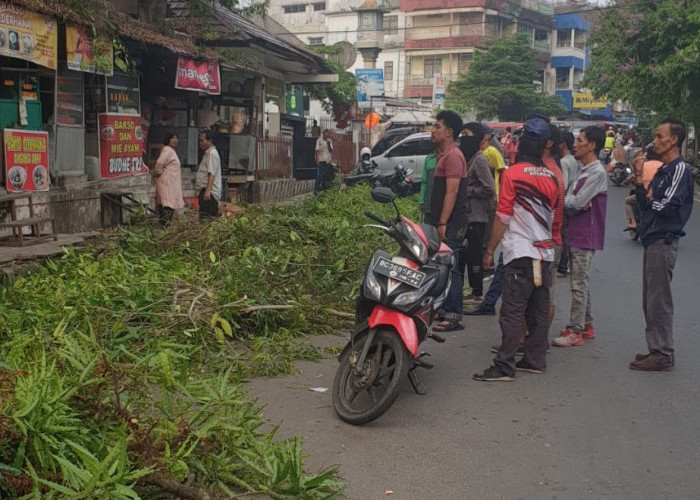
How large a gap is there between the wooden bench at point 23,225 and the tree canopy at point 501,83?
4943cm

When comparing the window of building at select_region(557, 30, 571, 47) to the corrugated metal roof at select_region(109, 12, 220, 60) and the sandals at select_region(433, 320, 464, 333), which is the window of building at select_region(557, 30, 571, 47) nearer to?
the corrugated metal roof at select_region(109, 12, 220, 60)

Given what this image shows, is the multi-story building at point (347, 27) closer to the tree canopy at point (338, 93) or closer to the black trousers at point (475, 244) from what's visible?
the tree canopy at point (338, 93)

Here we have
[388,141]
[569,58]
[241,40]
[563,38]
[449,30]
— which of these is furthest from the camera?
[563,38]

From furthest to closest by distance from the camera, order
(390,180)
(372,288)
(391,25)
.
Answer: (391,25) < (390,180) < (372,288)

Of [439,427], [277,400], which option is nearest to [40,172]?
[277,400]

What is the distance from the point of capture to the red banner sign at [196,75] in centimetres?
1466

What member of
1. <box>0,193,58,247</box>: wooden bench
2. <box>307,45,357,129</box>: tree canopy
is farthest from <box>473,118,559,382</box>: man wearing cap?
<box>307,45,357,129</box>: tree canopy

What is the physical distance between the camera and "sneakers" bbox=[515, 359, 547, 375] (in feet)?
20.9

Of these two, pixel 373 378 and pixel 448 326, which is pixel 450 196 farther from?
pixel 373 378

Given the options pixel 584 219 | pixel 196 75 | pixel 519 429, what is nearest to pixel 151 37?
pixel 196 75

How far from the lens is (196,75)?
15039mm

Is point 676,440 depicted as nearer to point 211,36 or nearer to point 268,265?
point 268,265

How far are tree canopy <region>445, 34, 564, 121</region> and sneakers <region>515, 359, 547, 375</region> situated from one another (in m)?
52.9

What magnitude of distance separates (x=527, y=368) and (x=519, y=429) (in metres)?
1.37
